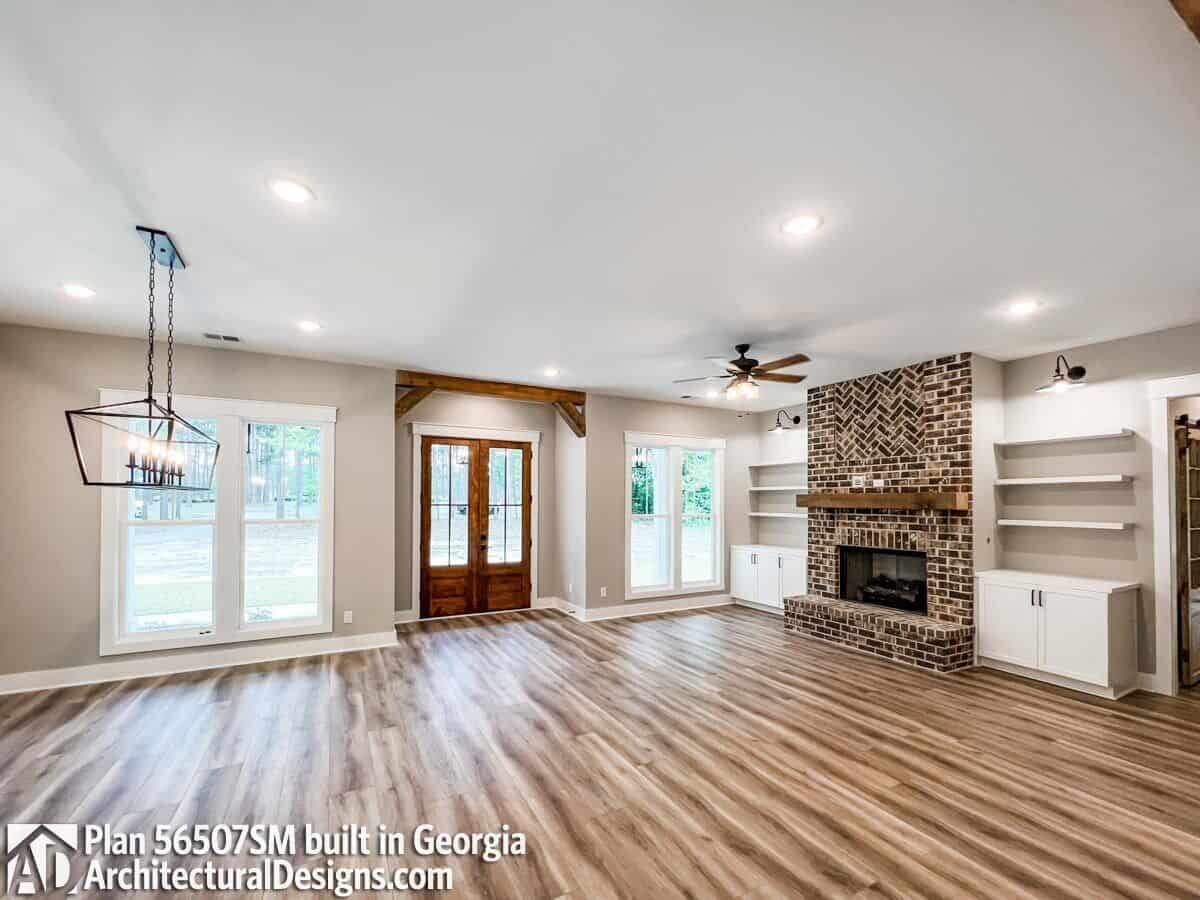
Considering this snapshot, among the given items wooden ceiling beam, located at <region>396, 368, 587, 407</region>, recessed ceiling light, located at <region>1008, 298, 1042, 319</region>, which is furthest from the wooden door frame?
wooden ceiling beam, located at <region>396, 368, 587, 407</region>

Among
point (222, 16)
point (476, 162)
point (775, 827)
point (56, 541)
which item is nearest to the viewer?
point (222, 16)

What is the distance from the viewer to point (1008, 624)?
4.92 metres

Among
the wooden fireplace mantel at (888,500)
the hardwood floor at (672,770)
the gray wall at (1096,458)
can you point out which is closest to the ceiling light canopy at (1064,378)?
the gray wall at (1096,458)

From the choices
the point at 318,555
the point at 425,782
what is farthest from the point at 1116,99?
the point at 318,555

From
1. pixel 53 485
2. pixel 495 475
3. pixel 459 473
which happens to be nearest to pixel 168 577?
pixel 53 485

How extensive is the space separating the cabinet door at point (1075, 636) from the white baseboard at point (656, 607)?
3.95m

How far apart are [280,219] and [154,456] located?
1.32 meters

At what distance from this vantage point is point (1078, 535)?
4.96 m

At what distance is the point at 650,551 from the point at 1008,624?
13.4 feet

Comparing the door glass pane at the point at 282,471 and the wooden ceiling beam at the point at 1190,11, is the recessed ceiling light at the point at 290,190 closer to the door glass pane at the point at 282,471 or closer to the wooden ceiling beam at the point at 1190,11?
the wooden ceiling beam at the point at 1190,11

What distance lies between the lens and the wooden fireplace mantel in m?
5.18

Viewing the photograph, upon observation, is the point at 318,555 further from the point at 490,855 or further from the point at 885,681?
the point at 885,681

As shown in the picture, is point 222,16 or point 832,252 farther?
point 832,252

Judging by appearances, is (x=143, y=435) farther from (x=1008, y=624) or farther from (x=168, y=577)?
(x=1008, y=624)
